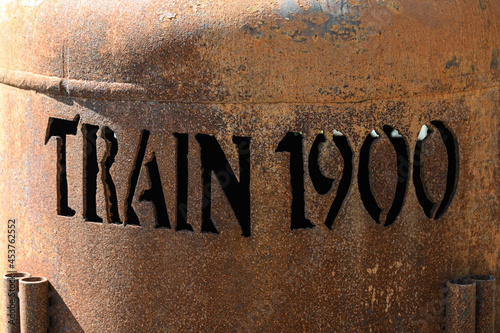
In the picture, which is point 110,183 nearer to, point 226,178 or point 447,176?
point 226,178

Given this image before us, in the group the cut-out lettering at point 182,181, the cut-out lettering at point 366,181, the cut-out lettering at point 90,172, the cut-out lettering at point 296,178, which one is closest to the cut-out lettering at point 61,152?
the cut-out lettering at point 90,172

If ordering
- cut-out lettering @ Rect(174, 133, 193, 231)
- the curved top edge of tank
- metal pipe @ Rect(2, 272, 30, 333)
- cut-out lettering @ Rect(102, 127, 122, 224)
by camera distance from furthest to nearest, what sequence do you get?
metal pipe @ Rect(2, 272, 30, 333)
cut-out lettering @ Rect(102, 127, 122, 224)
cut-out lettering @ Rect(174, 133, 193, 231)
the curved top edge of tank

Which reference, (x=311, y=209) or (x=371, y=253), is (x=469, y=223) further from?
(x=311, y=209)

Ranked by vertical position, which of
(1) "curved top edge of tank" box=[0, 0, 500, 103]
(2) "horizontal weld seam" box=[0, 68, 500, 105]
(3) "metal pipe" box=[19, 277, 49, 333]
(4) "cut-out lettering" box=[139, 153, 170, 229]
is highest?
(1) "curved top edge of tank" box=[0, 0, 500, 103]

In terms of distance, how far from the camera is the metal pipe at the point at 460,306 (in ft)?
13.7

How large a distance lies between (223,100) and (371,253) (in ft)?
3.35

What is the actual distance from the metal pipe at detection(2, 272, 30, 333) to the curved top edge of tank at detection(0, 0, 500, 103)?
42.0 inches

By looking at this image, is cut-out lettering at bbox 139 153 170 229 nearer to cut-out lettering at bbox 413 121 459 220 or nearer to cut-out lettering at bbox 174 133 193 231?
cut-out lettering at bbox 174 133 193 231

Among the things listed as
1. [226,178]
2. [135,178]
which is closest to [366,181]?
[226,178]

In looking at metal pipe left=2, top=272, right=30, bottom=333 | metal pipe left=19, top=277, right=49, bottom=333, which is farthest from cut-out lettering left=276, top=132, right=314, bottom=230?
metal pipe left=2, top=272, right=30, bottom=333

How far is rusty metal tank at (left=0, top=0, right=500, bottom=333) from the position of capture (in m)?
3.90

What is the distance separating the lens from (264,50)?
A: 152 inches

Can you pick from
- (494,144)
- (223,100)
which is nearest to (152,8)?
(223,100)

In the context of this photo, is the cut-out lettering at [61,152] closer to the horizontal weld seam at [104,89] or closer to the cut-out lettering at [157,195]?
the horizontal weld seam at [104,89]
